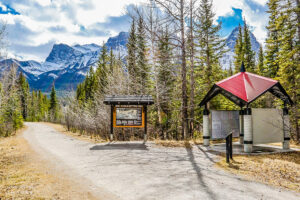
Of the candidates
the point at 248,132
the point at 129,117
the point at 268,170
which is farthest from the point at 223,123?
the point at 268,170

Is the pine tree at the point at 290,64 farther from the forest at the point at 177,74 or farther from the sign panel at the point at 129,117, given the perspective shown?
the sign panel at the point at 129,117

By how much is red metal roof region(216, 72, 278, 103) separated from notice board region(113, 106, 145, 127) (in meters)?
4.98

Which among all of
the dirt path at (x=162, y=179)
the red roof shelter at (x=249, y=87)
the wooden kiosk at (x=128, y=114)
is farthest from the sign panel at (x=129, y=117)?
the dirt path at (x=162, y=179)

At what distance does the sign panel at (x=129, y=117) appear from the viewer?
12680 mm

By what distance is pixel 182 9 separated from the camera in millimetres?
12906

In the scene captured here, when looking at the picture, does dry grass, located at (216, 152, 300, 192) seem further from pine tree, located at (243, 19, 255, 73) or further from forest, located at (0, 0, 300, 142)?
pine tree, located at (243, 19, 255, 73)

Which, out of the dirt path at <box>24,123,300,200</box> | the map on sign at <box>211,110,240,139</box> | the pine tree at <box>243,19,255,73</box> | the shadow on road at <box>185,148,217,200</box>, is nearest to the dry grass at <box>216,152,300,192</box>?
the dirt path at <box>24,123,300,200</box>

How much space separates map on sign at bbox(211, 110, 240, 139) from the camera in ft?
38.6

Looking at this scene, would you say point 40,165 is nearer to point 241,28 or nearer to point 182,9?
point 182,9

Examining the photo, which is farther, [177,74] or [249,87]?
[177,74]

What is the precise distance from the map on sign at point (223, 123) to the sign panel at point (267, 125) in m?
2.59

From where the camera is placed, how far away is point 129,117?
41.8ft

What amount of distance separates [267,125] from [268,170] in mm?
3851

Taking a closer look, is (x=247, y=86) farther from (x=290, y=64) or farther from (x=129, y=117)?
(x=290, y=64)
